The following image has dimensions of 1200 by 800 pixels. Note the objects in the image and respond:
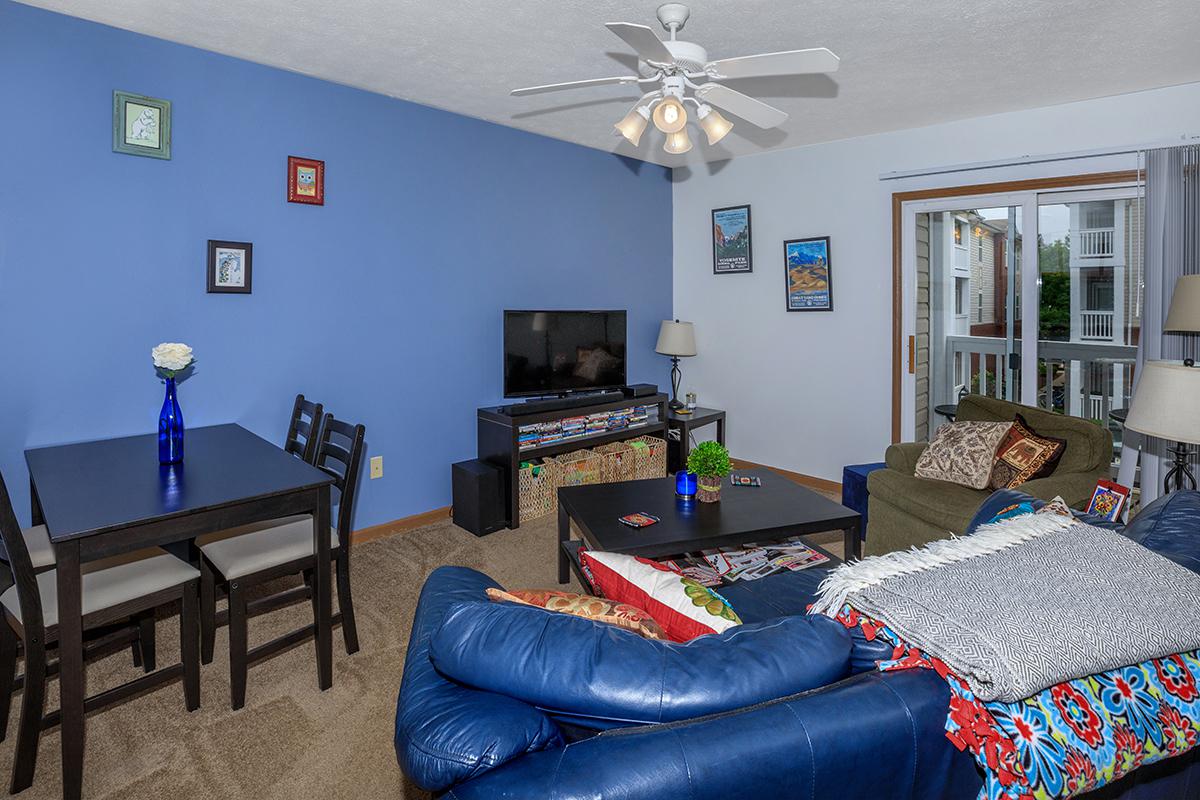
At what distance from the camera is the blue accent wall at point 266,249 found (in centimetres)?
274

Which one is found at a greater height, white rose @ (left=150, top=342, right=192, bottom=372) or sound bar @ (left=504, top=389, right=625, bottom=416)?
white rose @ (left=150, top=342, right=192, bottom=372)

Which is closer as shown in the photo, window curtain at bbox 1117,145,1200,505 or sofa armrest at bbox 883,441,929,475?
window curtain at bbox 1117,145,1200,505

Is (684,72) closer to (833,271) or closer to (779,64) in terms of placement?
(779,64)

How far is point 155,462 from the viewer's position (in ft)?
8.15

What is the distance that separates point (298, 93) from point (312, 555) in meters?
2.33

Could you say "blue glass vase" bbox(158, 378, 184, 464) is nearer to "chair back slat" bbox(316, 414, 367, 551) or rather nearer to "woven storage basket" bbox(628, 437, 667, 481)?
"chair back slat" bbox(316, 414, 367, 551)

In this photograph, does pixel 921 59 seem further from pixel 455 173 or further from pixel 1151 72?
pixel 455 173

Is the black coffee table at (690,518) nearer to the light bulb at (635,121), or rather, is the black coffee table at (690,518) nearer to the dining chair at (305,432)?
the dining chair at (305,432)

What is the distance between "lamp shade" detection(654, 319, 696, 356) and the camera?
532 centimetres

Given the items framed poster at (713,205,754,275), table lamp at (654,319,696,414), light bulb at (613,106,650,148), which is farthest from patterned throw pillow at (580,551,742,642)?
framed poster at (713,205,754,275)

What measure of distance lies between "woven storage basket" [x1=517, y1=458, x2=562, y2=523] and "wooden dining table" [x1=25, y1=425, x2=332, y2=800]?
1.64 metres

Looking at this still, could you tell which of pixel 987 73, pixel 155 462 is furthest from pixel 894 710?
pixel 987 73

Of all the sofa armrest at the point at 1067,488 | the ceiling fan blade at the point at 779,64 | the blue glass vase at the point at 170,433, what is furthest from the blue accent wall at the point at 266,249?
the sofa armrest at the point at 1067,488

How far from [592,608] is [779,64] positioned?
5.76ft
